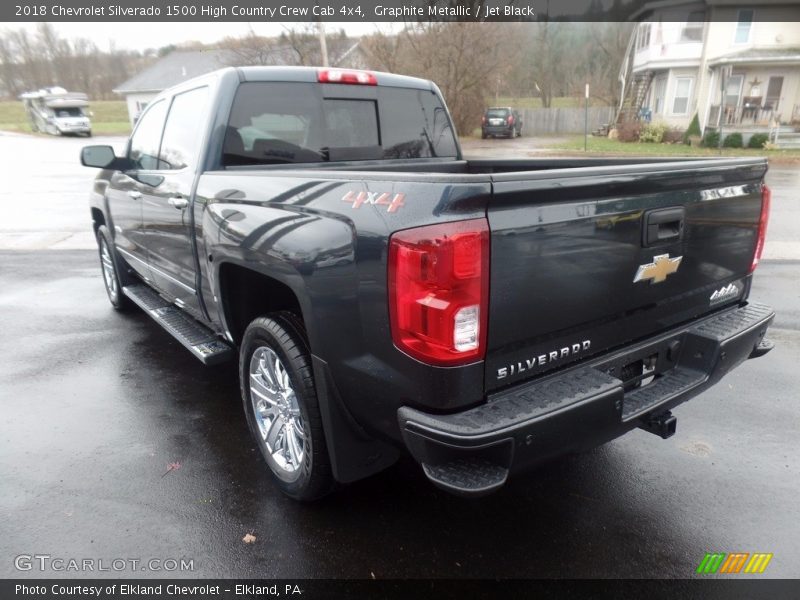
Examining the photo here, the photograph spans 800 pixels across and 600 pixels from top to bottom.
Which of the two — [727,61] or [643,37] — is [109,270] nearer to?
[727,61]

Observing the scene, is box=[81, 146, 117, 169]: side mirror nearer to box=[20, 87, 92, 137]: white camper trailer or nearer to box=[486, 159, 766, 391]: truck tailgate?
box=[486, 159, 766, 391]: truck tailgate

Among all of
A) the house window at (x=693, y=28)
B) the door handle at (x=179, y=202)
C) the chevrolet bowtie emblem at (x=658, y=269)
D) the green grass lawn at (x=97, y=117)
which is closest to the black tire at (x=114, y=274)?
the door handle at (x=179, y=202)

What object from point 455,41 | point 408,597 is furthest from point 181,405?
point 455,41

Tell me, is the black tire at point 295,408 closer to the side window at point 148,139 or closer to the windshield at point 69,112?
the side window at point 148,139

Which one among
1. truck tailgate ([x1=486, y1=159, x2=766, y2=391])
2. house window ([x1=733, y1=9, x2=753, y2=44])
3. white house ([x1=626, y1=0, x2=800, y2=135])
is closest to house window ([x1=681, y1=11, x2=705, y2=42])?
white house ([x1=626, y1=0, x2=800, y2=135])

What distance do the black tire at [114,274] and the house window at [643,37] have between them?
105ft

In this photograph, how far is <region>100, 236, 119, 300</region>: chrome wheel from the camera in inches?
220

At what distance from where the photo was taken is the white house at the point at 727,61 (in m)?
25.4

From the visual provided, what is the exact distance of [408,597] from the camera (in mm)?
2279

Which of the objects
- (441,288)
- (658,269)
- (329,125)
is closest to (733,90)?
(329,125)

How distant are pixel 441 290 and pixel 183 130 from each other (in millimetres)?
2642

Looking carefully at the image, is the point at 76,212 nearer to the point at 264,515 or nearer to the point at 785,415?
the point at 264,515

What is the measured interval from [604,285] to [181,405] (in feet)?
9.70

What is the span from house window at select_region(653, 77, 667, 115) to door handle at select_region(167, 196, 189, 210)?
31.3m
